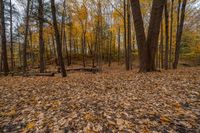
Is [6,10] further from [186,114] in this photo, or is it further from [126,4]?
[186,114]

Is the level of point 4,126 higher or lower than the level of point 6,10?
lower

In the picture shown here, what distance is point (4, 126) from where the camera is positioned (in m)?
3.90

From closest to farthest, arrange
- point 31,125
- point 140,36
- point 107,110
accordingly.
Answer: point 31,125, point 107,110, point 140,36

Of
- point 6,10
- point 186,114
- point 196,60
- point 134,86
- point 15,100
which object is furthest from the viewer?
point 196,60

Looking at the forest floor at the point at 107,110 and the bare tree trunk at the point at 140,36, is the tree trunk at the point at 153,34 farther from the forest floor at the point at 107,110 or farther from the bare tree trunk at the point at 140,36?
the forest floor at the point at 107,110

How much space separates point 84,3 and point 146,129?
20870mm

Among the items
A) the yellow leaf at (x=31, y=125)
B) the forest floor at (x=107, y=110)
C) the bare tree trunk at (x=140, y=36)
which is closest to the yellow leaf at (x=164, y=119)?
the forest floor at (x=107, y=110)

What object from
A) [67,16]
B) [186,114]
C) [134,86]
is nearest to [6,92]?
[134,86]

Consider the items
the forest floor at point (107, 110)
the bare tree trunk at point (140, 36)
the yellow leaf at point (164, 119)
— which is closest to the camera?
the forest floor at point (107, 110)

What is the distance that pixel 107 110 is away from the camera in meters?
4.33

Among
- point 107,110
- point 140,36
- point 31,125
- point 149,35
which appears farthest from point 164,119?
point 149,35

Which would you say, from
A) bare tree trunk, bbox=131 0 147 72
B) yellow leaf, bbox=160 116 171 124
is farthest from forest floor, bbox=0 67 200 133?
bare tree trunk, bbox=131 0 147 72

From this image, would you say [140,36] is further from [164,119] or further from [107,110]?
[164,119]

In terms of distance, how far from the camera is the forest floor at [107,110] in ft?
11.7
